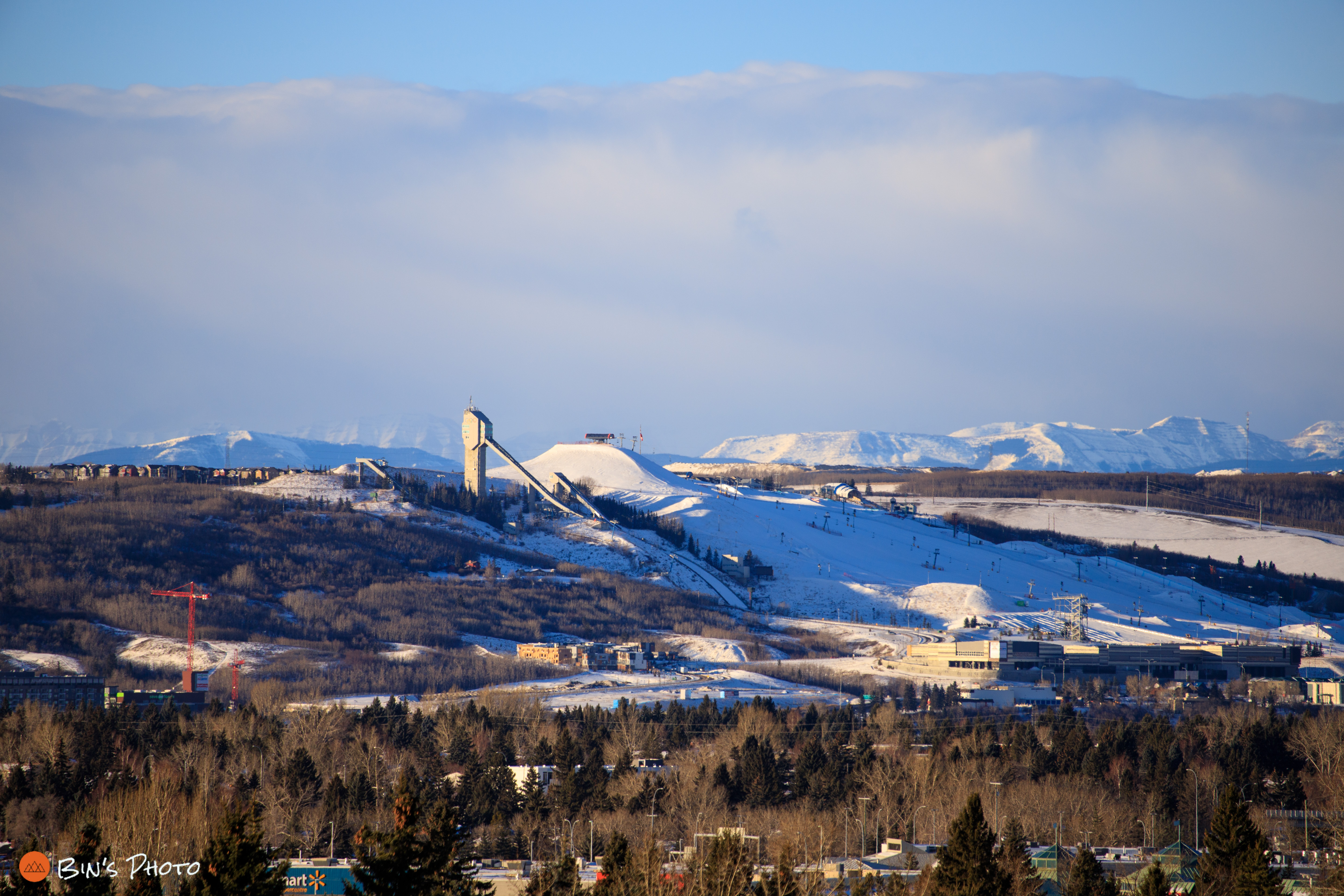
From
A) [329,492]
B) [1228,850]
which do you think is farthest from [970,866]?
[329,492]

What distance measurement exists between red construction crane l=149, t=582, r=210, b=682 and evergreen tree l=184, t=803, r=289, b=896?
75393 millimetres

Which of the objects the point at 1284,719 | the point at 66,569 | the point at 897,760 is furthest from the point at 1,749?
the point at 1284,719

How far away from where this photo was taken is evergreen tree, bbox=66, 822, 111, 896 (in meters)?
33.1

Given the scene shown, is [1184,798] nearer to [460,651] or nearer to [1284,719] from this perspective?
[1284,719]

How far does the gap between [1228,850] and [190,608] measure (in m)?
96.2

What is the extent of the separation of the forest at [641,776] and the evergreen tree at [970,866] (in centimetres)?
495

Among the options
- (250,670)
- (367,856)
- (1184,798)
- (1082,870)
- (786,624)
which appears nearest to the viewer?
(367,856)

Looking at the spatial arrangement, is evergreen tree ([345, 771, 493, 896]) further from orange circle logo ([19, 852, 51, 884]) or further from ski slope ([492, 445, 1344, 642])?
ski slope ([492, 445, 1344, 642])

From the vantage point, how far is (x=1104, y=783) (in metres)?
73.1

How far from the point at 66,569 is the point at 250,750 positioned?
7309cm

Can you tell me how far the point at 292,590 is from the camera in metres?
143

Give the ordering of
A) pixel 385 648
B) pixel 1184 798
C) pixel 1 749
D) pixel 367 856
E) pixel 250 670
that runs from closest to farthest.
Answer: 1. pixel 367 856
2. pixel 1184 798
3. pixel 1 749
4. pixel 250 670
5. pixel 385 648

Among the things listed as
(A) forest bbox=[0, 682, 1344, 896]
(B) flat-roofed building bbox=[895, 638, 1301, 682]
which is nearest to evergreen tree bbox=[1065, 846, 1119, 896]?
(A) forest bbox=[0, 682, 1344, 896]

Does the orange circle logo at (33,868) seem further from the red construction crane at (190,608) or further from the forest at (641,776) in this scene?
the red construction crane at (190,608)
